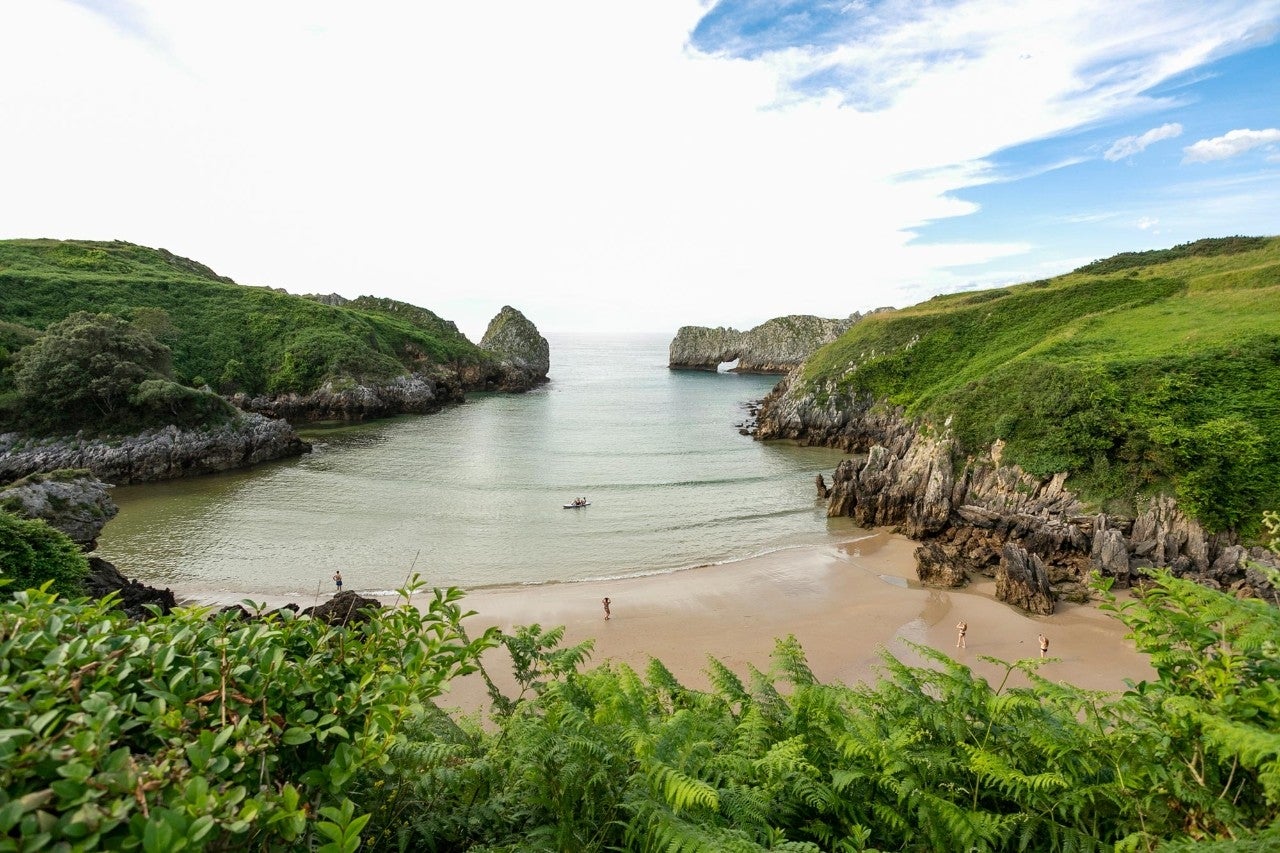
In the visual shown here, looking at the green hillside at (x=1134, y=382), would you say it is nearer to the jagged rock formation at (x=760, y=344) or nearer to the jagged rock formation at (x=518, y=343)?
the jagged rock formation at (x=760, y=344)

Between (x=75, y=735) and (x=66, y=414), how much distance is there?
54047 millimetres

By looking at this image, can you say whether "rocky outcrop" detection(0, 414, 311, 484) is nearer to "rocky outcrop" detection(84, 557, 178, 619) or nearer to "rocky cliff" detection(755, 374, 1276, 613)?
"rocky outcrop" detection(84, 557, 178, 619)

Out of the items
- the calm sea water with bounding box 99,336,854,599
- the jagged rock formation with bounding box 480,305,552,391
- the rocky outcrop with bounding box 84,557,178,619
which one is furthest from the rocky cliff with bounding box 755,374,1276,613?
the jagged rock formation with bounding box 480,305,552,391

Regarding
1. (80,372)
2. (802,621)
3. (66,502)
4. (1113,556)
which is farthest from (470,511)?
(1113,556)

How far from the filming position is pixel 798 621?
2156 centimetres

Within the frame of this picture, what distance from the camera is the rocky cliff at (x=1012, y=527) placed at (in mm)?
22109

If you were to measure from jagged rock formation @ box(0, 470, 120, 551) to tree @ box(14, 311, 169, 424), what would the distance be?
2209cm

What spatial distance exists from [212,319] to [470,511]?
5980cm

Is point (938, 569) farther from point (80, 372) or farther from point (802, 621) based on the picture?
point (80, 372)

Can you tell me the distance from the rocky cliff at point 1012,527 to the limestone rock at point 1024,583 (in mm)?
38

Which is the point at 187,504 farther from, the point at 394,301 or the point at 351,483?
the point at 394,301

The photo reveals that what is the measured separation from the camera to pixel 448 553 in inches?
1129

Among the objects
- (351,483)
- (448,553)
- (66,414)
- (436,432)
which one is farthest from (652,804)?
(436,432)

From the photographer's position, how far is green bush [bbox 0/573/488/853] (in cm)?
198
